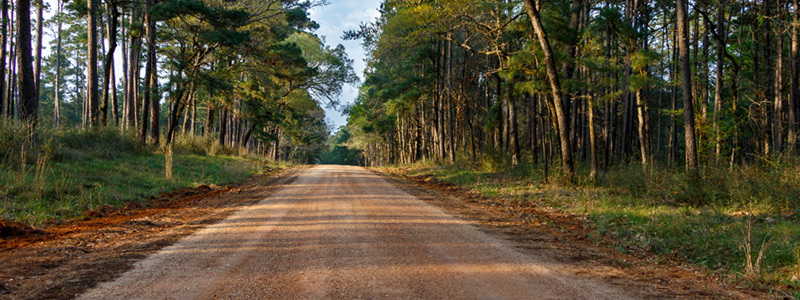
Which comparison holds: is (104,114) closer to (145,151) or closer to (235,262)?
(145,151)

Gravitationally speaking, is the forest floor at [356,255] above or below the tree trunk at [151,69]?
below

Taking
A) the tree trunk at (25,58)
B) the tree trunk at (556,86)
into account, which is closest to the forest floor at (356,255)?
the tree trunk at (556,86)

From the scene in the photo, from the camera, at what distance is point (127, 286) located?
3.58 meters

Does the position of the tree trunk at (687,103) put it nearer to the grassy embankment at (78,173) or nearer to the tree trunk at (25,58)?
the grassy embankment at (78,173)

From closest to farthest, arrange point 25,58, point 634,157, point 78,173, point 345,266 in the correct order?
1. point 345,266
2. point 78,173
3. point 25,58
4. point 634,157

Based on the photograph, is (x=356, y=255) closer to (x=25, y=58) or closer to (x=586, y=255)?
(x=586, y=255)

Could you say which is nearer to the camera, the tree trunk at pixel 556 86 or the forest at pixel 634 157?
the forest at pixel 634 157

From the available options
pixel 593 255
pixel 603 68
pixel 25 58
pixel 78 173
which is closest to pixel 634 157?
pixel 603 68

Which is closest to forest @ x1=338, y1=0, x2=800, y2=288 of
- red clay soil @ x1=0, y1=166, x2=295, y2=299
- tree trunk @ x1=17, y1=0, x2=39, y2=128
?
red clay soil @ x1=0, y1=166, x2=295, y2=299

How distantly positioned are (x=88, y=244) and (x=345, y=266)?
133 inches

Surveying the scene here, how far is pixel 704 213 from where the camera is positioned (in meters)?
7.31

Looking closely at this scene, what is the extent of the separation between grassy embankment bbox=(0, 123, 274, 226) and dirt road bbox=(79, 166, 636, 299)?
342 cm

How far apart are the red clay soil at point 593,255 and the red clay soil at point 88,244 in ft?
14.8

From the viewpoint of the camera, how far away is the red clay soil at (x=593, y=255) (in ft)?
12.6
